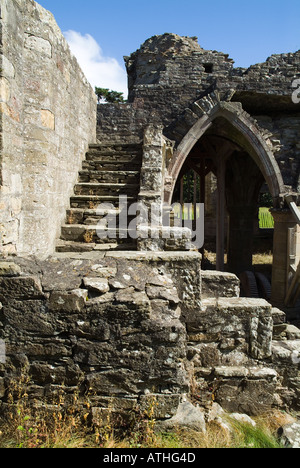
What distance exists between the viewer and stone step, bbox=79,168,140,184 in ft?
17.3

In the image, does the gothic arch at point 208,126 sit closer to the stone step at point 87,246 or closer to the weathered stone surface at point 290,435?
the stone step at point 87,246

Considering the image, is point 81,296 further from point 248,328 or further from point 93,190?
point 93,190

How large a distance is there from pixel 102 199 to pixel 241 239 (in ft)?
28.1

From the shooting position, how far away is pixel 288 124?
28.6ft


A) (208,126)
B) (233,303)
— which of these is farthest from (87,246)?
(208,126)

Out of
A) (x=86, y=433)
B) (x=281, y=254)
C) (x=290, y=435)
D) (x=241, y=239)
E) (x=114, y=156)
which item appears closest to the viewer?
(x=86, y=433)

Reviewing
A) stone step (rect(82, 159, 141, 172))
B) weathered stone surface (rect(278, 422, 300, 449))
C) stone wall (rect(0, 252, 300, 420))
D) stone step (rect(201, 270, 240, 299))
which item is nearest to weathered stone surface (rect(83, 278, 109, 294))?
stone wall (rect(0, 252, 300, 420))

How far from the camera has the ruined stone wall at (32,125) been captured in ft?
9.98

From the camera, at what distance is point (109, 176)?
532cm

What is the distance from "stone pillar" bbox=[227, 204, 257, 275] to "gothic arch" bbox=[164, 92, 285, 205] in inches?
169

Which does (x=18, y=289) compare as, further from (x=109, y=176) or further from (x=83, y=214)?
(x=109, y=176)

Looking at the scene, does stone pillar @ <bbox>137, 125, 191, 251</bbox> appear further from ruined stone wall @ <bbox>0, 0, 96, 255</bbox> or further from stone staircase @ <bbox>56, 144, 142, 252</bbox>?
ruined stone wall @ <bbox>0, 0, 96, 255</bbox>
